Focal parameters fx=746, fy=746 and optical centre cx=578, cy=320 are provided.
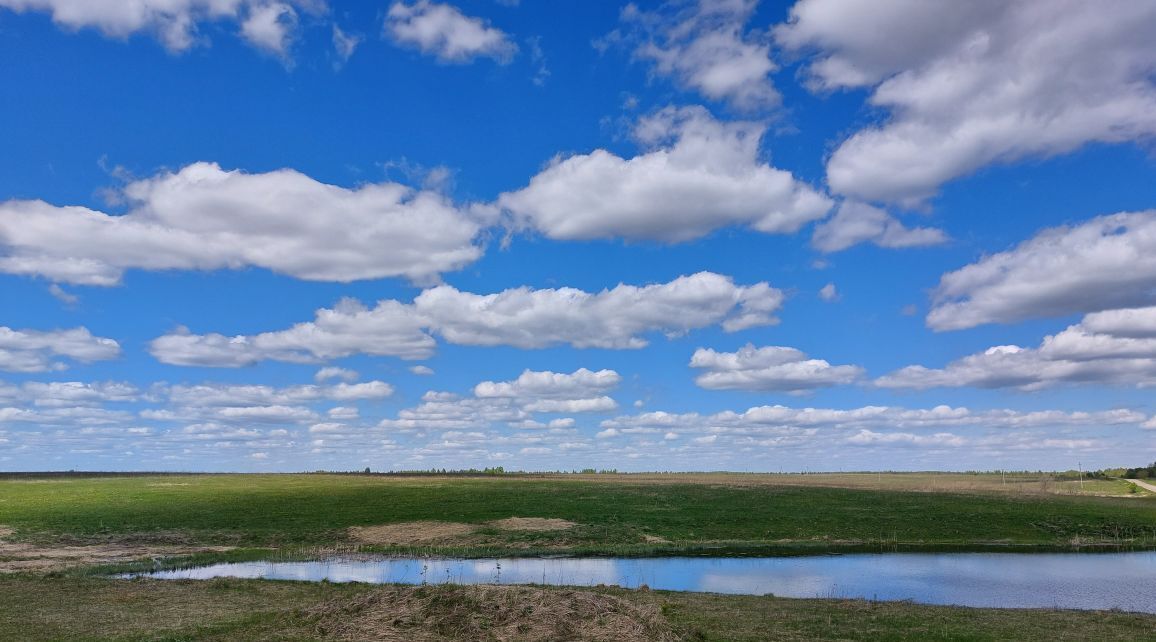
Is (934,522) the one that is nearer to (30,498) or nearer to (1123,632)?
(1123,632)

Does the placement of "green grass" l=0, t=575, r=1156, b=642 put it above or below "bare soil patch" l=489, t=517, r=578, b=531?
above

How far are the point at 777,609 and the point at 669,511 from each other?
142 ft

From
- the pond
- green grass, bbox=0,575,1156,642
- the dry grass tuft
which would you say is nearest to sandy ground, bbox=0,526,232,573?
the pond

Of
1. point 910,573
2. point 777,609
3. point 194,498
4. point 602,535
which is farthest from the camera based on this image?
point 194,498

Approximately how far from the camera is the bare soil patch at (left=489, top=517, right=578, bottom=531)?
60.0 meters

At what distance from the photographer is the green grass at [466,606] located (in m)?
22.7

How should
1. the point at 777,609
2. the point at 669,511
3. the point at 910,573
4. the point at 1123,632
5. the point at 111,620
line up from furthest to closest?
the point at 669,511 < the point at 910,573 < the point at 777,609 < the point at 111,620 < the point at 1123,632

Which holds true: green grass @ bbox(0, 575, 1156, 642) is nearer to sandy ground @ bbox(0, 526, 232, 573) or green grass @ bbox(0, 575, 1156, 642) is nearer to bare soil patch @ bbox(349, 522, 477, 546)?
sandy ground @ bbox(0, 526, 232, 573)

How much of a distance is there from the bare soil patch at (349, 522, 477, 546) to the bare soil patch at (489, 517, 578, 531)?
2623mm

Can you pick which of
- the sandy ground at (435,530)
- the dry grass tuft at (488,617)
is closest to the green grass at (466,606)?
the dry grass tuft at (488,617)

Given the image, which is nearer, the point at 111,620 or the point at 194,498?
the point at 111,620

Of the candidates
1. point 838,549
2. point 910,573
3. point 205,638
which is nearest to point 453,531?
point 838,549

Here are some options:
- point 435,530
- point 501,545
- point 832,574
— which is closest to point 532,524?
point 435,530

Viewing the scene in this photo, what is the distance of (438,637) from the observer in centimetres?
2167
